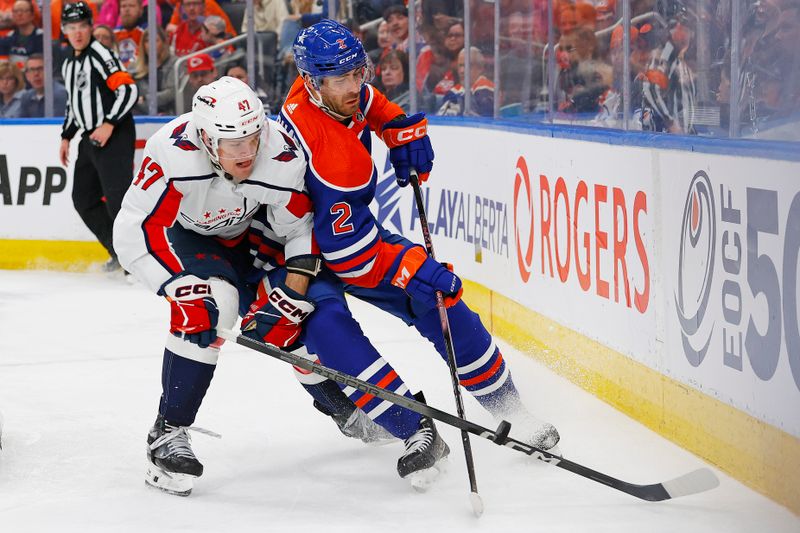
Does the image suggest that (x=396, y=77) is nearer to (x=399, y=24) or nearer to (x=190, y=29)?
(x=399, y=24)

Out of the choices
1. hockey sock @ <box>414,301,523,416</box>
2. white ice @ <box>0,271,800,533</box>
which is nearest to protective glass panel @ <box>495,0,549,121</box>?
white ice @ <box>0,271,800,533</box>

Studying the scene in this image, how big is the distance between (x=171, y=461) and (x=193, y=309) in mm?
378

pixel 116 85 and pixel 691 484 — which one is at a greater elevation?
pixel 116 85

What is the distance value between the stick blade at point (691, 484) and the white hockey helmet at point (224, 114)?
1.18 meters

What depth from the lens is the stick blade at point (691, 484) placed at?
8.77 ft

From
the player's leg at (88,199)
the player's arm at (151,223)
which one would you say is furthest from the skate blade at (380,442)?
the player's leg at (88,199)

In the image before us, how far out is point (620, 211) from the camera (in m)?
3.55

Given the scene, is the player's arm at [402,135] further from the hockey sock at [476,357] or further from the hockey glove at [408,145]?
the hockey sock at [476,357]

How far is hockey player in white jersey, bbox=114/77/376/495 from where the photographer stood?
2.69 m

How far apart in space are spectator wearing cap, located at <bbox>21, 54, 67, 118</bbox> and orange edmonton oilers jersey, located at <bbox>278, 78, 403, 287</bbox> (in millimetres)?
4064

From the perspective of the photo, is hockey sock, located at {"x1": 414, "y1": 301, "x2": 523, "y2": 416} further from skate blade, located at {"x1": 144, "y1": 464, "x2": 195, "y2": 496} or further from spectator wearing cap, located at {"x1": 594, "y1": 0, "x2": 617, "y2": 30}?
spectator wearing cap, located at {"x1": 594, "y1": 0, "x2": 617, "y2": 30}

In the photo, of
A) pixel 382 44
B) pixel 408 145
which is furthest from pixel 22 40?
pixel 408 145

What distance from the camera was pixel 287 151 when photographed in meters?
2.79

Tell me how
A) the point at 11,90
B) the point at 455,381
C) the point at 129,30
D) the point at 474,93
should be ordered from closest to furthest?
the point at 455,381, the point at 474,93, the point at 11,90, the point at 129,30
